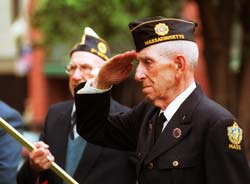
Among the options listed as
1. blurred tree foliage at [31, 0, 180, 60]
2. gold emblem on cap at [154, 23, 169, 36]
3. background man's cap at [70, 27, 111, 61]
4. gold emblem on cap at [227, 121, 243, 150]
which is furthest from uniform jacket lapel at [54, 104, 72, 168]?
blurred tree foliage at [31, 0, 180, 60]

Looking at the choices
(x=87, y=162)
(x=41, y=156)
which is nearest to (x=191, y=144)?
(x=41, y=156)

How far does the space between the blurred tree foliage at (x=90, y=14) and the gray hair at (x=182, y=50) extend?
832 centimetres

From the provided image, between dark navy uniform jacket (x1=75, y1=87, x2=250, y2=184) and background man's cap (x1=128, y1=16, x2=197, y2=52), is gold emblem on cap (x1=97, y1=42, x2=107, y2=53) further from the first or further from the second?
background man's cap (x1=128, y1=16, x2=197, y2=52)

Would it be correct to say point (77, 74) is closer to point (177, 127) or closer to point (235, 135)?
point (177, 127)

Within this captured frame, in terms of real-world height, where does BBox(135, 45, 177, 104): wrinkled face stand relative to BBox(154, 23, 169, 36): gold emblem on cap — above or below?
below

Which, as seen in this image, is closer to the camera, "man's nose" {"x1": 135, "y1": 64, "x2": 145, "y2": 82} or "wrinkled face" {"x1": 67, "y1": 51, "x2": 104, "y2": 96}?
"man's nose" {"x1": 135, "y1": 64, "x2": 145, "y2": 82}

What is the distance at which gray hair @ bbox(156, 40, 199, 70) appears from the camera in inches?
138

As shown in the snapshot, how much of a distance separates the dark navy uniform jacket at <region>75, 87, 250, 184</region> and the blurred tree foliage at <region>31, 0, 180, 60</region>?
8106 millimetres

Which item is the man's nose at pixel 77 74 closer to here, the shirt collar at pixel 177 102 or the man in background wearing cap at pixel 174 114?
the man in background wearing cap at pixel 174 114

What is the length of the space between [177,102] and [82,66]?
142 centimetres

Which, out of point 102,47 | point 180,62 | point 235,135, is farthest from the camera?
point 102,47

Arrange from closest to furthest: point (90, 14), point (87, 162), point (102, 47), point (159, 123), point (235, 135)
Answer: point (235, 135)
point (159, 123)
point (87, 162)
point (102, 47)
point (90, 14)

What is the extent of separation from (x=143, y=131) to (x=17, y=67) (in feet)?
92.7

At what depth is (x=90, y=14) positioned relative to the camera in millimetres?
13992
